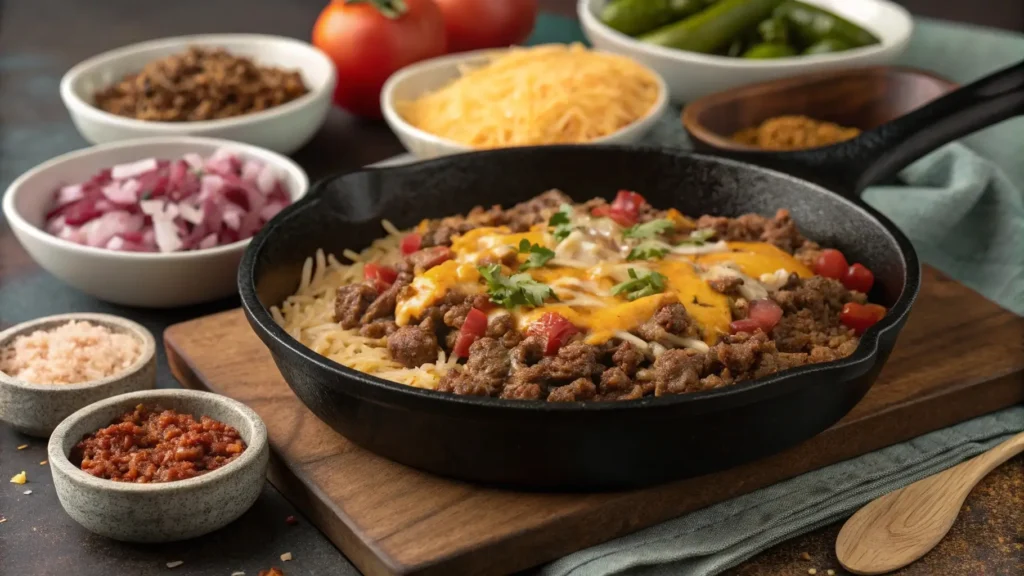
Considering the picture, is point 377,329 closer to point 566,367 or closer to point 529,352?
point 529,352

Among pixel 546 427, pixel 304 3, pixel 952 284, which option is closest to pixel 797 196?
pixel 952 284

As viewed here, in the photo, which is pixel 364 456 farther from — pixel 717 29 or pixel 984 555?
pixel 717 29

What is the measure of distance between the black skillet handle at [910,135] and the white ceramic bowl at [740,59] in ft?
4.98

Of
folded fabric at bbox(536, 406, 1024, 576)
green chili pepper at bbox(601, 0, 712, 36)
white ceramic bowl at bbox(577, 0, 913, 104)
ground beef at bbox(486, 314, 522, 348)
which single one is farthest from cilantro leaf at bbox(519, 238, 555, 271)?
green chili pepper at bbox(601, 0, 712, 36)

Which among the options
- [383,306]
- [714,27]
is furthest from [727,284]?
[714,27]

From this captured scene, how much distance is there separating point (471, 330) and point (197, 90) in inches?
116

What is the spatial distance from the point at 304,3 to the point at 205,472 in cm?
681

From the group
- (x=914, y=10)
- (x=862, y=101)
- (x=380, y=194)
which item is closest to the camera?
(x=380, y=194)

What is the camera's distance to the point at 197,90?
19.3 ft

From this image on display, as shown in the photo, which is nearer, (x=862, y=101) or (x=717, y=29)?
(x=862, y=101)

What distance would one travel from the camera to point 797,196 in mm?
4461

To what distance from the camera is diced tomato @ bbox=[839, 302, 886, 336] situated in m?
3.83

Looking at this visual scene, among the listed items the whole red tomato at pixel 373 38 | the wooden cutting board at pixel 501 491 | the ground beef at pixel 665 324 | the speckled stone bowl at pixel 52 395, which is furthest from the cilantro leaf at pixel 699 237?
the whole red tomato at pixel 373 38

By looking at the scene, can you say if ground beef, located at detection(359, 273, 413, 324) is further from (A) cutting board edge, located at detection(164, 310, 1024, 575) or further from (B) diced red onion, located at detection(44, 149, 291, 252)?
(B) diced red onion, located at detection(44, 149, 291, 252)
